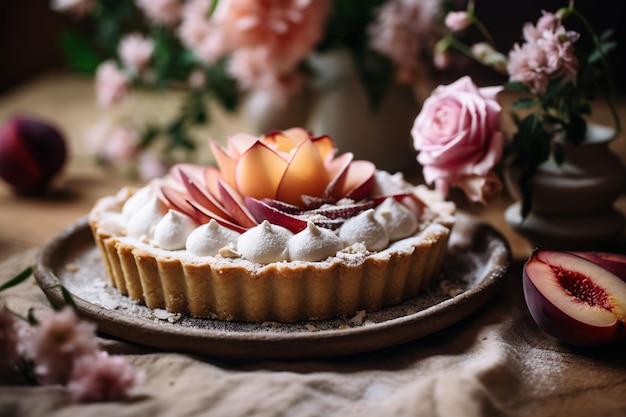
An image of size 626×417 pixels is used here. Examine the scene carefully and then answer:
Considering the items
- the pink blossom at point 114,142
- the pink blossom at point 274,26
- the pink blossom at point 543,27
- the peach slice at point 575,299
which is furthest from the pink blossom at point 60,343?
the pink blossom at point 114,142

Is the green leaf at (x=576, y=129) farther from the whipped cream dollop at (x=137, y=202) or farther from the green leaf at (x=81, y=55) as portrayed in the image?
the green leaf at (x=81, y=55)

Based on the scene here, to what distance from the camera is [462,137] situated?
1896 mm

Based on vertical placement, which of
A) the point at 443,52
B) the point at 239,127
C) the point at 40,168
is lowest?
the point at 239,127

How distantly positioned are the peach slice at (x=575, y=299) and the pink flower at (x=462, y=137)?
0.32m

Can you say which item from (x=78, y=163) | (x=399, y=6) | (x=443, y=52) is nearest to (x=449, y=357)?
(x=443, y=52)

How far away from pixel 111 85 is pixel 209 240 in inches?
60.5

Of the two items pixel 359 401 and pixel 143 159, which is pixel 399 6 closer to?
pixel 143 159

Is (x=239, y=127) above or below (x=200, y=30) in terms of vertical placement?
below

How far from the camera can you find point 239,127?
12.8ft

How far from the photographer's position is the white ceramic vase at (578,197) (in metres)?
2.02

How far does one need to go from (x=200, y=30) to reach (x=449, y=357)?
172 cm

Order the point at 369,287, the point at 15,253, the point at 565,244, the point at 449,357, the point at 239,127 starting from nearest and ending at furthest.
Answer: the point at 449,357 < the point at 369,287 < the point at 565,244 < the point at 15,253 < the point at 239,127

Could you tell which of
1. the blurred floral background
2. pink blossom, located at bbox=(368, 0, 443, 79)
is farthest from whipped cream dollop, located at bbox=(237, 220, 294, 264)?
pink blossom, located at bbox=(368, 0, 443, 79)

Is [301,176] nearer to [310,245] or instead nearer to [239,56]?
[310,245]
